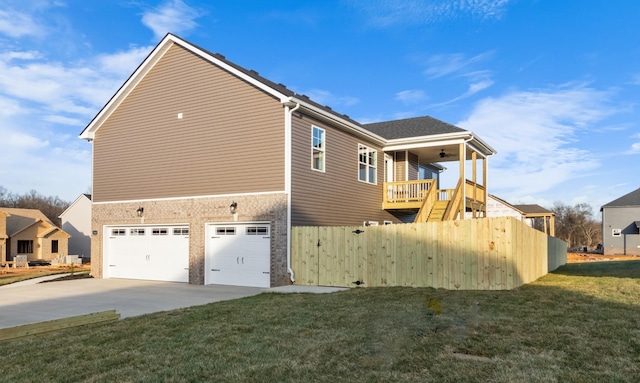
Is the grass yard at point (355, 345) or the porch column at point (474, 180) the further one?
the porch column at point (474, 180)

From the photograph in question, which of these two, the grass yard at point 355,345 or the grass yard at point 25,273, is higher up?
→ the grass yard at point 355,345

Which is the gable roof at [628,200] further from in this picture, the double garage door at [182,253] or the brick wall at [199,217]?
the double garage door at [182,253]

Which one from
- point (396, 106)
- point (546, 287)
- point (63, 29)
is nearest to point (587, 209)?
point (396, 106)

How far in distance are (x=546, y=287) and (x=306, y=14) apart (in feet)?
40.6

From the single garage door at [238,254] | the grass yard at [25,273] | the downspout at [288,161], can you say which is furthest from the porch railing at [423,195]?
the grass yard at [25,273]

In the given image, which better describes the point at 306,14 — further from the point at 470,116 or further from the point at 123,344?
the point at 123,344

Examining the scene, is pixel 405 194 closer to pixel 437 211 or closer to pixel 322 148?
pixel 437 211

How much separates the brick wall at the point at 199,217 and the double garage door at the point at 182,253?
9.8 inches

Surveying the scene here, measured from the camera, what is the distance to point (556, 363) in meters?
5.29

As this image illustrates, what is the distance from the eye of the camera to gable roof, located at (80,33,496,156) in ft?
48.7

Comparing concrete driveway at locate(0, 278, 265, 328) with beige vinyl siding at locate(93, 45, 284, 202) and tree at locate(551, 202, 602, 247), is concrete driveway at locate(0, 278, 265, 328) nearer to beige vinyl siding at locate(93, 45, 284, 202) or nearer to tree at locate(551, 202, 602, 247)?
beige vinyl siding at locate(93, 45, 284, 202)

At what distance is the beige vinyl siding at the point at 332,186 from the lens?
14617 mm

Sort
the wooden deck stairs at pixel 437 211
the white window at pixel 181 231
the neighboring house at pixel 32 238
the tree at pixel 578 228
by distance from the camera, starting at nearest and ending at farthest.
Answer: the white window at pixel 181 231 < the wooden deck stairs at pixel 437 211 < the neighboring house at pixel 32 238 < the tree at pixel 578 228

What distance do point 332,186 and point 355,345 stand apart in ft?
33.9
